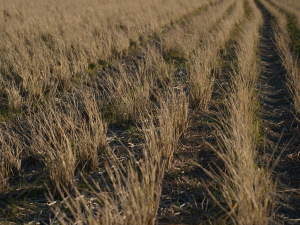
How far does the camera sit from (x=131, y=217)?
72.8 inches

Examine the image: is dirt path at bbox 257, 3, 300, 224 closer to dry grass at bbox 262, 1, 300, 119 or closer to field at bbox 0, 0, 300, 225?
field at bbox 0, 0, 300, 225

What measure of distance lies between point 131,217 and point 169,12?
13.4m

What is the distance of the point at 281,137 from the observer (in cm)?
348

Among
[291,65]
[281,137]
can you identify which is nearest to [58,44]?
[291,65]

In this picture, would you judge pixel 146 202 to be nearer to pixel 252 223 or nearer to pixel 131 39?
pixel 252 223

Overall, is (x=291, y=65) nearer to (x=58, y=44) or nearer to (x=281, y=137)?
(x=281, y=137)

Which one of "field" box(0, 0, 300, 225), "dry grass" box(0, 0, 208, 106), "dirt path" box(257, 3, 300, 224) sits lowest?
"dirt path" box(257, 3, 300, 224)

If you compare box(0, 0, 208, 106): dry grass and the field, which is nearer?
the field

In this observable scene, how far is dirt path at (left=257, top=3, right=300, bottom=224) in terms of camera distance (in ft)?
7.60

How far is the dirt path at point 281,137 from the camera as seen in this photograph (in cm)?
232

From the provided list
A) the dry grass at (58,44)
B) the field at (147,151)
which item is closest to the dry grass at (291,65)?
the field at (147,151)

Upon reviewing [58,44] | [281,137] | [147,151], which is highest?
[58,44]

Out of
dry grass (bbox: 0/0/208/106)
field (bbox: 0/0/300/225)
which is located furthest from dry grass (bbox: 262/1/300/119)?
dry grass (bbox: 0/0/208/106)

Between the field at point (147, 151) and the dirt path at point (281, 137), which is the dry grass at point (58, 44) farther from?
the dirt path at point (281, 137)
